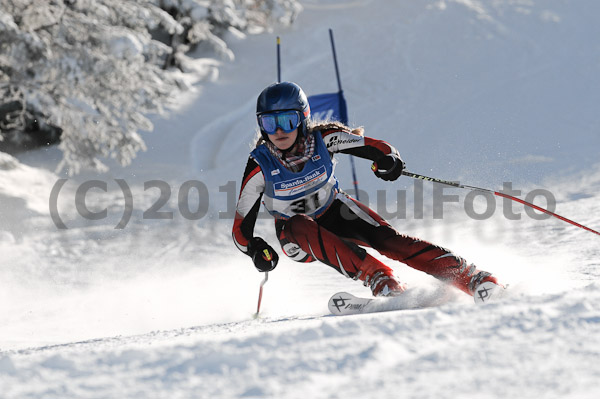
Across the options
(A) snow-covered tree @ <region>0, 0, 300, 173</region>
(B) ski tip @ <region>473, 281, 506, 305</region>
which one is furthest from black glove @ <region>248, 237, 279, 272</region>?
(A) snow-covered tree @ <region>0, 0, 300, 173</region>

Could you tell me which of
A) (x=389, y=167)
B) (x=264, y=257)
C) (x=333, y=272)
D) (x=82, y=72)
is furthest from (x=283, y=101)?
(x=82, y=72)

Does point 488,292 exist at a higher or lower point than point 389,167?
lower

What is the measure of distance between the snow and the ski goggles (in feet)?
3.68

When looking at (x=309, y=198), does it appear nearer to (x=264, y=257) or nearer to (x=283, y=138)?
(x=283, y=138)

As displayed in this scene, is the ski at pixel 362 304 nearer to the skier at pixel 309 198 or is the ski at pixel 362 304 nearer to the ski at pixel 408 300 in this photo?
the ski at pixel 408 300

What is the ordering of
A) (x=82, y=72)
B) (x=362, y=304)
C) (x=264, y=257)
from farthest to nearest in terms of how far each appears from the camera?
(x=82, y=72) < (x=264, y=257) < (x=362, y=304)

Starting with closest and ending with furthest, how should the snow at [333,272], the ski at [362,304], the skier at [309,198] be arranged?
the snow at [333,272], the ski at [362,304], the skier at [309,198]

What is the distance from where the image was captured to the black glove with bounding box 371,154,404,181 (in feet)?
12.1

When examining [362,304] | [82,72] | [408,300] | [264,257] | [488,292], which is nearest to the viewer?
[488,292]

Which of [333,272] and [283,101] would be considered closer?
[283,101]

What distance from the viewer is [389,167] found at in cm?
369

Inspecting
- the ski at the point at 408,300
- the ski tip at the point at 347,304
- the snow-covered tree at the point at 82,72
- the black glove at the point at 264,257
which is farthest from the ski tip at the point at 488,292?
the snow-covered tree at the point at 82,72

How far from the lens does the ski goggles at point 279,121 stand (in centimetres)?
365

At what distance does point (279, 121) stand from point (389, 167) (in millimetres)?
724
